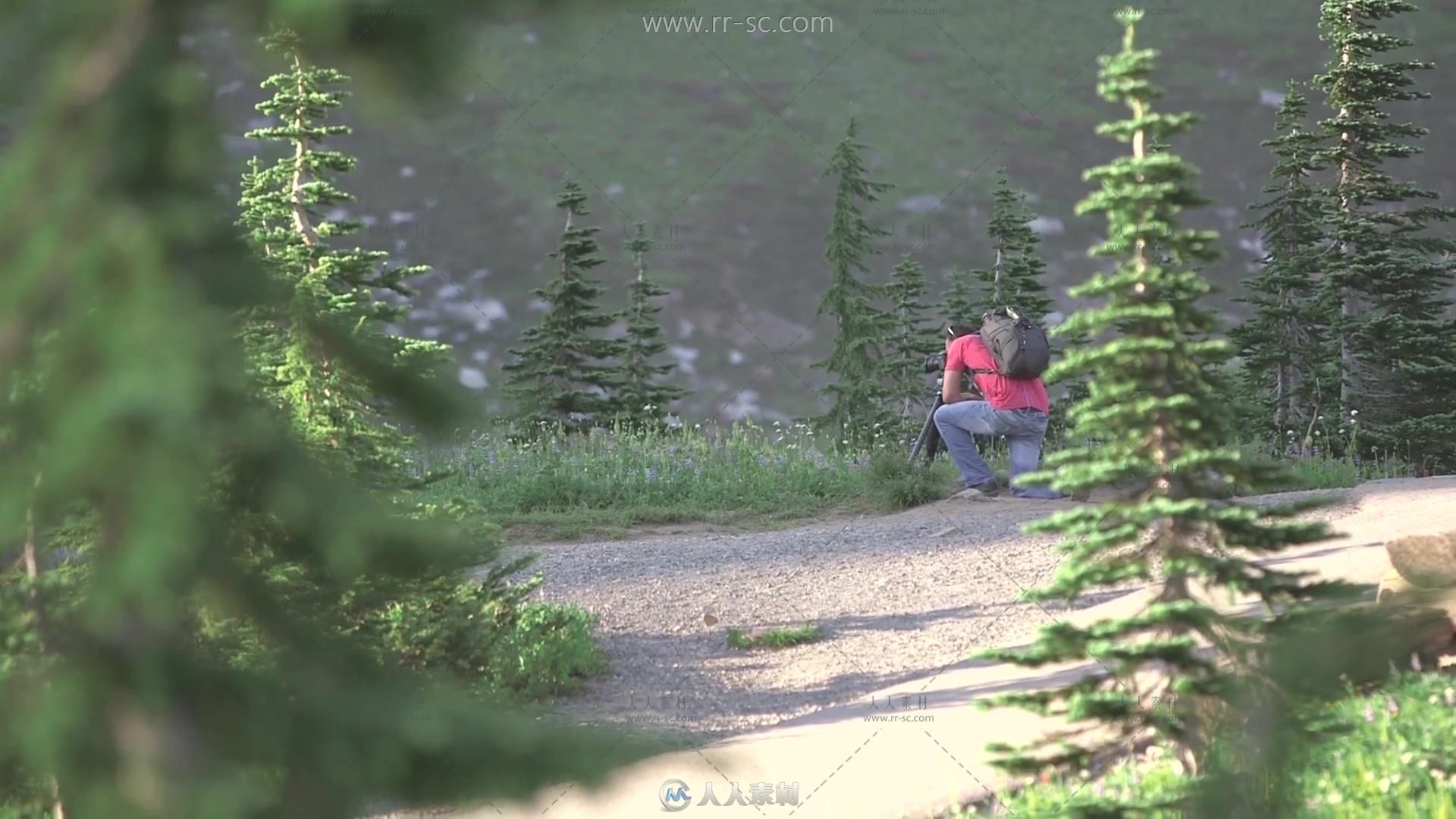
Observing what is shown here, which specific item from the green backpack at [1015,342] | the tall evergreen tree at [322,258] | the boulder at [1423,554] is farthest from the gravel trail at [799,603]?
the boulder at [1423,554]

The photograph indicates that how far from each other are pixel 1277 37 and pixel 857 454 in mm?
32374

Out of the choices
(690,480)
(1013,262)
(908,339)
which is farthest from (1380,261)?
(690,480)

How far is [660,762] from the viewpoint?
2439mm

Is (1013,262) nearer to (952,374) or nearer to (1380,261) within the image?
(1380,261)

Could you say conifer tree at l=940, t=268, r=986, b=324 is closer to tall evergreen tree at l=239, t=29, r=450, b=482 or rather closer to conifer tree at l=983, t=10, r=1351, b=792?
tall evergreen tree at l=239, t=29, r=450, b=482

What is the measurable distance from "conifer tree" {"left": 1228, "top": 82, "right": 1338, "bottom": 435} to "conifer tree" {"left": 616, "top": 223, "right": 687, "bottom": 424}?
7.47 m

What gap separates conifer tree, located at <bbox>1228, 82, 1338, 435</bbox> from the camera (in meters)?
15.3

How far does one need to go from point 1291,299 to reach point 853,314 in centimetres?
532

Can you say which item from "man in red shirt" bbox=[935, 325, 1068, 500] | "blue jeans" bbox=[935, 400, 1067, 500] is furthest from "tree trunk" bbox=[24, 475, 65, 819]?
"man in red shirt" bbox=[935, 325, 1068, 500]

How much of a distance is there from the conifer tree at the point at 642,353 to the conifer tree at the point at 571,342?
254 millimetres

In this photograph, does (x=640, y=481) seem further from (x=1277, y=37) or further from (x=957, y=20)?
(x=1277, y=37)

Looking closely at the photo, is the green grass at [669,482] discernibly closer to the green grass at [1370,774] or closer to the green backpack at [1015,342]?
the green backpack at [1015,342]

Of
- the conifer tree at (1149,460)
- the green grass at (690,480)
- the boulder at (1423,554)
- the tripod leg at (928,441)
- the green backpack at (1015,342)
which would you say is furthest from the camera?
the tripod leg at (928,441)

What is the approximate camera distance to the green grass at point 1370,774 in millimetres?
4168
